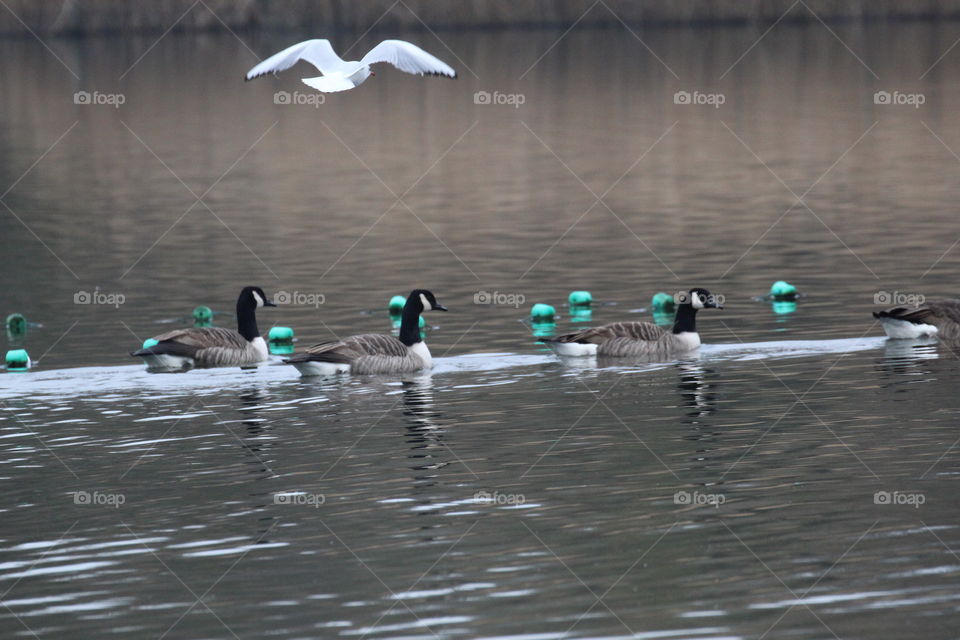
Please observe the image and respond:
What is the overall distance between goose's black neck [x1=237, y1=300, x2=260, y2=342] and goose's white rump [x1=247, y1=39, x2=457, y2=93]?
5.70 meters

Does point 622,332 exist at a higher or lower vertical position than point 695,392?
higher

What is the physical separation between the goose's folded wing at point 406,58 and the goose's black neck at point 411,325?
4.78 meters

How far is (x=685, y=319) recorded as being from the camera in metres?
25.7

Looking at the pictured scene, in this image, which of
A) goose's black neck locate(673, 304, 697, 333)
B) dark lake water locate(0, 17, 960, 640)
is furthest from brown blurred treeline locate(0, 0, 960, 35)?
goose's black neck locate(673, 304, 697, 333)

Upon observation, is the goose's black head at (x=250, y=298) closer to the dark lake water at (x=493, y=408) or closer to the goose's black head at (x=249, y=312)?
the goose's black head at (x=249, y=312)

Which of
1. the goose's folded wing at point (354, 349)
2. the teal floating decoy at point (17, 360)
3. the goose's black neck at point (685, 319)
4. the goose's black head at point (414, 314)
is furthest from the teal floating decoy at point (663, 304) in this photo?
the teal floating decoy at point (17, 360)

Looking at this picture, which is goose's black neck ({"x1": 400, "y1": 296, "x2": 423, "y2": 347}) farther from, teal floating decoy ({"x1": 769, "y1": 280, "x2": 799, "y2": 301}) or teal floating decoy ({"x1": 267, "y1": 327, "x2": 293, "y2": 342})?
teal floating decoy ({"x1": 769, "y1": 280, "x2": 799, "y2": 301})

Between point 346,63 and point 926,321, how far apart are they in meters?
10.2

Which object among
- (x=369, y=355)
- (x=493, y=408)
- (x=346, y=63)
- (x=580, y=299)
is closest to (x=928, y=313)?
(x=580, y=299)

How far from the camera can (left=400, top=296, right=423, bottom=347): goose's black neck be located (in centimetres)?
2495

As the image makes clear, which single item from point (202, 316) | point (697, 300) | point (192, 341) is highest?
point (697, 300)

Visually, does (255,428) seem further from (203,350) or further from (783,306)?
(783,306)

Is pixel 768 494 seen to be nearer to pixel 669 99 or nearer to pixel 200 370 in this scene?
pixel 200 370

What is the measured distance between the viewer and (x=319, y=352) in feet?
78.8
